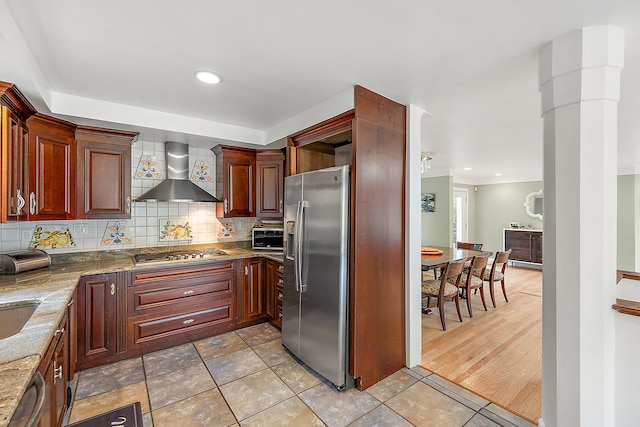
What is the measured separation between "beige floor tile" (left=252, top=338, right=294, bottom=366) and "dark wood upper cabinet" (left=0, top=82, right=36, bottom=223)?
2.13 meters

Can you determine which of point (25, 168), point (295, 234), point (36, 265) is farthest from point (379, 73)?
point (36, 265)

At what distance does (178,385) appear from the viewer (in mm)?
2283

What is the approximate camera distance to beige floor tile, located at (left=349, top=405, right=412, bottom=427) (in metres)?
1.88

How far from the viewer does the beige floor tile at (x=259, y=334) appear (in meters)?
3.05

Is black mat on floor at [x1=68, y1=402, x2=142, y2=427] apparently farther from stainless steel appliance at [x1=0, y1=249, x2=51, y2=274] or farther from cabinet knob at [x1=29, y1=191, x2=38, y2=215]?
cabinet knob at [x1=29, y1=191, x2=38, y2=215]

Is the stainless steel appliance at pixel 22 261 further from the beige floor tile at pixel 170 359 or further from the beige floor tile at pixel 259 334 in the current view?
the beige floor tile at pixel 259 334

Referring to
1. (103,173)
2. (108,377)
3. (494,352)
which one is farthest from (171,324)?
(494,352)

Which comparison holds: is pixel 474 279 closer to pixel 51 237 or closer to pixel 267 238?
pixel 267 238

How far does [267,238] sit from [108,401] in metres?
2.08

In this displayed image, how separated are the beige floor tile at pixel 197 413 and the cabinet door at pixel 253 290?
47.8 inches

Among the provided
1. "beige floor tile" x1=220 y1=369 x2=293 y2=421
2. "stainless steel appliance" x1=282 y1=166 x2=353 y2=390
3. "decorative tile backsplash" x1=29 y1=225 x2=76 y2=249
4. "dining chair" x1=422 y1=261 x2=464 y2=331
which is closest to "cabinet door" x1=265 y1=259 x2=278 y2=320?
"stainless steel appliance" x1=282 y1=166 x2=353 y2=390

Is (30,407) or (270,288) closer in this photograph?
(30,407)

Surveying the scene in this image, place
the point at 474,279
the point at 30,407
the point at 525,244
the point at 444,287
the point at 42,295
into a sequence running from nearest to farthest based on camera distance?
the point at 30,407 < the point at 42,295 < the point at 444,287 < the point at 474,279 < the point at 525,244

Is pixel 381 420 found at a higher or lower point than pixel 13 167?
lower
